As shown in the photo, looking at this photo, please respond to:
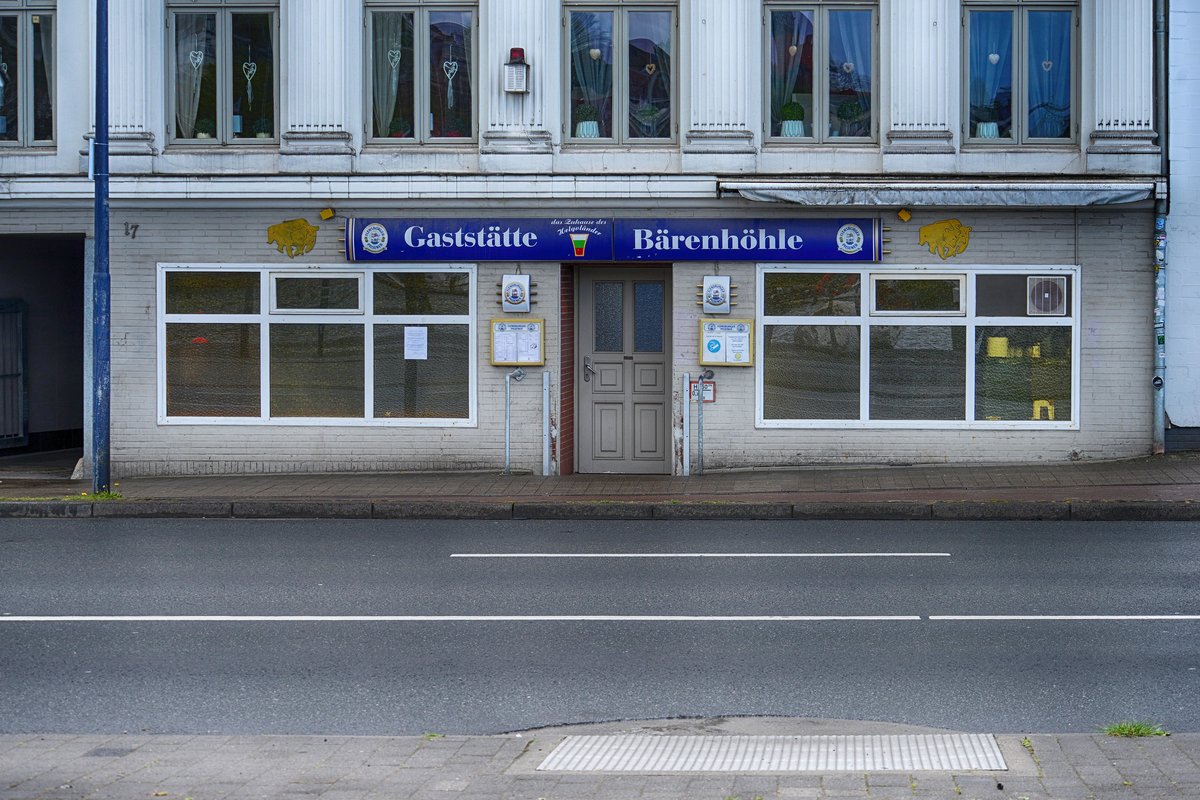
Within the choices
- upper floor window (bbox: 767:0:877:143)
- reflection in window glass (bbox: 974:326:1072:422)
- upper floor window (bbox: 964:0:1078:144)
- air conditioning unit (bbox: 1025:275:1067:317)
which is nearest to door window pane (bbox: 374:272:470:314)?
upper floor window (bbox: 767:0:877:143)

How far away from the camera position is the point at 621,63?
17.9 metres

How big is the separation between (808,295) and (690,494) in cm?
328

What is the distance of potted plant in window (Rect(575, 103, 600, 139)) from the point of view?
58.7 feet

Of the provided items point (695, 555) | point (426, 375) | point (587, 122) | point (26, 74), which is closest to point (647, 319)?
point (587, 122)

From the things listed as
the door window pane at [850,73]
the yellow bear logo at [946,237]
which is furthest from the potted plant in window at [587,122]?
the yellow bear logo at [946,237]

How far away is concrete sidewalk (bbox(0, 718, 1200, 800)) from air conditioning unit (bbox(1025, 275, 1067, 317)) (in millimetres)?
11641

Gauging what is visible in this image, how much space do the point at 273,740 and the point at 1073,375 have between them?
13.0m

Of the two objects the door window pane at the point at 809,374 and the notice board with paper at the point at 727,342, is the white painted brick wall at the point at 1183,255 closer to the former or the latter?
the door window pane at the point at 809,374

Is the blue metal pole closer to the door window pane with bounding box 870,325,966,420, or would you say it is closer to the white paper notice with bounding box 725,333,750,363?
the white paper notice with bounding box 725,333,750,363

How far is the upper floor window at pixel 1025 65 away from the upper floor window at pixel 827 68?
1.19 meters

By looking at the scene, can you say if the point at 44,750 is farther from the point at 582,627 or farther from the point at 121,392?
the point at 121,392

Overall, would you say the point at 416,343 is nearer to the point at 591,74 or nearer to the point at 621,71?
the point at 591,74

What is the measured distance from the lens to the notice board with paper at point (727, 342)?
17500 millimetres

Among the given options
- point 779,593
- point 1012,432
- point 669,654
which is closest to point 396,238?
point 1012,432
